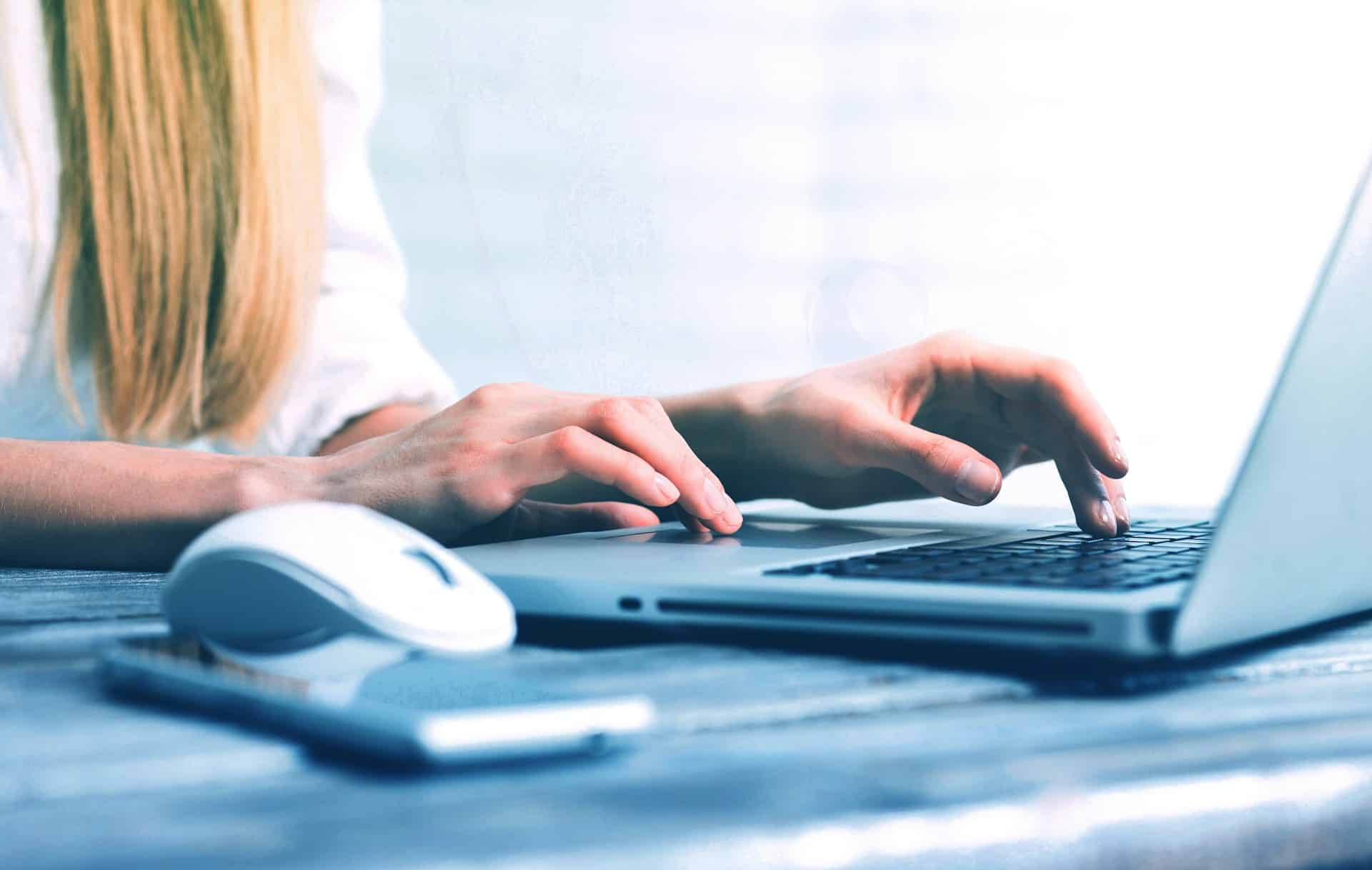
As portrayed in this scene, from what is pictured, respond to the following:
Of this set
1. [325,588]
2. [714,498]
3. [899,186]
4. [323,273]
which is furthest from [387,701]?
[899,186]

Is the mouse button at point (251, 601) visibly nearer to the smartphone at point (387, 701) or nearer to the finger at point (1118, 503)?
the smartphone at point (387, 701)

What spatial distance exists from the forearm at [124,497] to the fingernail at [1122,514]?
0.43 metres

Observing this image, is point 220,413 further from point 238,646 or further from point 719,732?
point 719,732

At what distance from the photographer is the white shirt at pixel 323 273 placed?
3.99 feet

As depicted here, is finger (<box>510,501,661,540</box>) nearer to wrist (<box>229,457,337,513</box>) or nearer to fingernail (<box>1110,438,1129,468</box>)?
wrist (<box>229,457,337,513</box>)

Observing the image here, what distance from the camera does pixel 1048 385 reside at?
73 cm

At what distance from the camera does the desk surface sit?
0.21 metres

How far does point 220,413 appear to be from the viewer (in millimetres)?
1320

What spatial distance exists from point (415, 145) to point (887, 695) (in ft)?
7.68

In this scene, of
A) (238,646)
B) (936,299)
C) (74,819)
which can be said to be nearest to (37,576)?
(238,646)

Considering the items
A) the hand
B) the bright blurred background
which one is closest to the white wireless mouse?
the hand

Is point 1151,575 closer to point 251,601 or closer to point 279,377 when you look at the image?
point 251,601

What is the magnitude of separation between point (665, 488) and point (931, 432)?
0.70 feet

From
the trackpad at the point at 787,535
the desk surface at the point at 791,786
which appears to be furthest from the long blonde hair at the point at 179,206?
the desk surface at the point at 791,786
